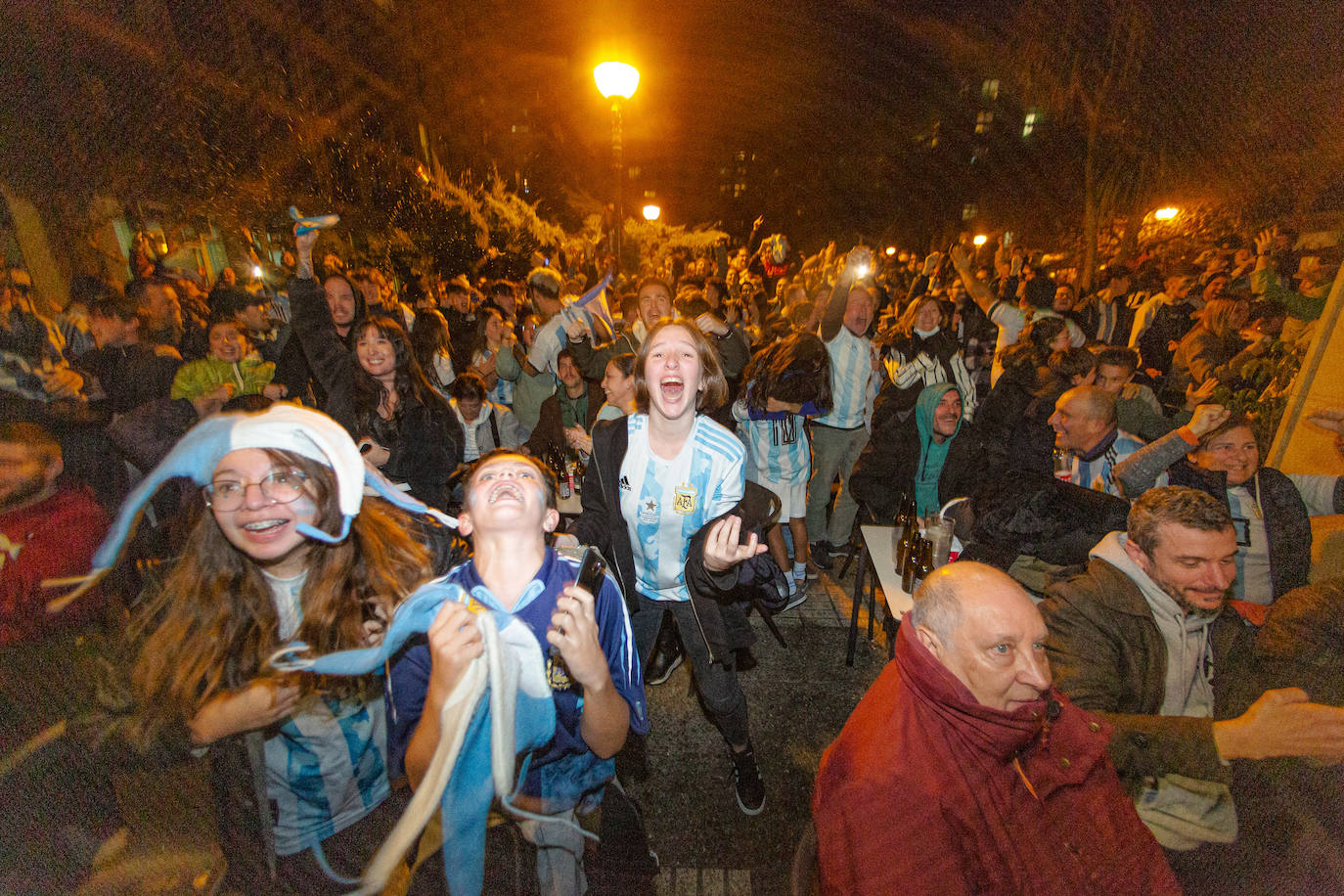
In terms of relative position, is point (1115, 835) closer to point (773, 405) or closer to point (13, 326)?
point (773, 405)

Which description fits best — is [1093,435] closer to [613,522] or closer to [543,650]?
[613,522]

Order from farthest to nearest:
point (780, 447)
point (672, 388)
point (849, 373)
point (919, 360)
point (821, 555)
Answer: point (821, 555) < point (849, 373) < point (919, 360) < point (780, 447) < point (672, 388)

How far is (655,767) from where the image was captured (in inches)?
112

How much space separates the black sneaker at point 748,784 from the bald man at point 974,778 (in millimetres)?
1221

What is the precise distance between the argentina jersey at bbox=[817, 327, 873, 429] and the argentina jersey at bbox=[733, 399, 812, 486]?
2.08ft

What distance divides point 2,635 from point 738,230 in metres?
27.2

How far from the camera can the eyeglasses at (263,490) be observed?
1.36 metres

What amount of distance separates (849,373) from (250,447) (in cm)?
442

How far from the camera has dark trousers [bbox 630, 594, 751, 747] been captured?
245cm

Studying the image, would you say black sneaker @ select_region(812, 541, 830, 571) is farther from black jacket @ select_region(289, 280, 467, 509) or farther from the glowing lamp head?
the glowing lamp head

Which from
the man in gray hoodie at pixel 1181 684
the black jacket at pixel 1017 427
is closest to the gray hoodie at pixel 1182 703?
the man in gray hoodie at pixel 1181 684

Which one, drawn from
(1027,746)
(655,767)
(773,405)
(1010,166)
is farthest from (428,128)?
(1010,166)

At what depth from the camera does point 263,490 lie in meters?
1.38

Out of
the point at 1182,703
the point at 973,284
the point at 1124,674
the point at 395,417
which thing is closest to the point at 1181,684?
the point at 1182,703
